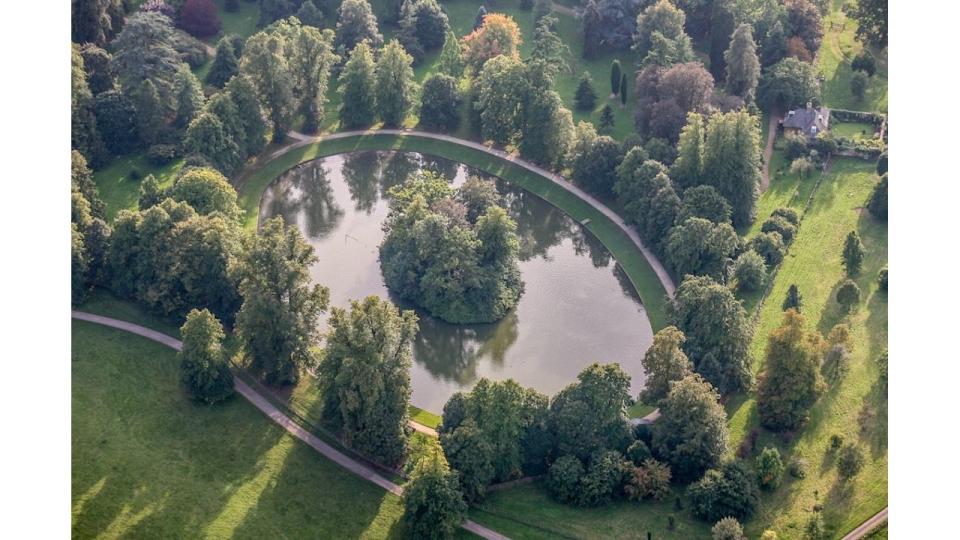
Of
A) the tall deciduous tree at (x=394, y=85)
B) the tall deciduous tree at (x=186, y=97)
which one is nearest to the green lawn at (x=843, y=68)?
the tall deciduous tree at (x=394, y=85)

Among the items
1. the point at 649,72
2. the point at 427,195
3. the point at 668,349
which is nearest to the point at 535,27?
the point at 649,72

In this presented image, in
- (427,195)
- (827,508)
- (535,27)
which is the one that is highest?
→ (535,27)

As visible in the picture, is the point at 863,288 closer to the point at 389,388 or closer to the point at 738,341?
the point at 738,341

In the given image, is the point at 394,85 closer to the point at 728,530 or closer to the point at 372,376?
the point at 372,376

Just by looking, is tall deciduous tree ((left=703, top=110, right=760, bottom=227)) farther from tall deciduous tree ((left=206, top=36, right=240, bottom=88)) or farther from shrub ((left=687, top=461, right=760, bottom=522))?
tall deciduous tree ((left=206, top=36, right=240, bottom=88))

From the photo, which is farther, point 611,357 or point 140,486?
point 611,357

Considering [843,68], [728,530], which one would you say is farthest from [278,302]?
[843,68]

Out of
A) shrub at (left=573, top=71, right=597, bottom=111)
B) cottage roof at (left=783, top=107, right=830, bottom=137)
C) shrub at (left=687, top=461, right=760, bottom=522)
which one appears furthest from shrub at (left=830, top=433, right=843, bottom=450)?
shrub at (left=573, top=71, right=597, bottom=111)
